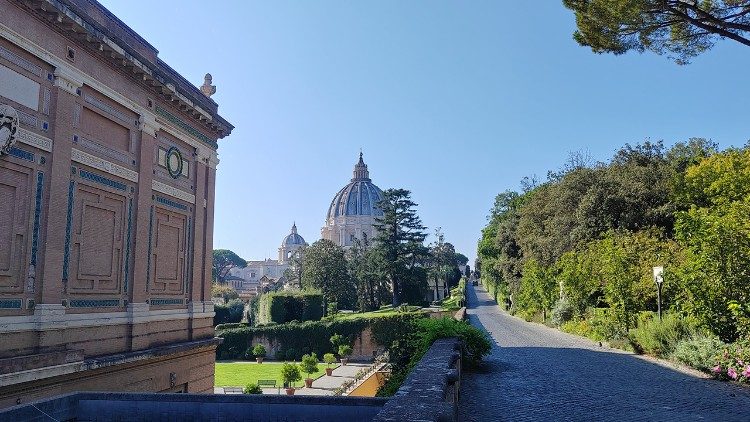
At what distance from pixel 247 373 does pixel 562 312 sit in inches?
807

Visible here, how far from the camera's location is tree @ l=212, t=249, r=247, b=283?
5074 inches

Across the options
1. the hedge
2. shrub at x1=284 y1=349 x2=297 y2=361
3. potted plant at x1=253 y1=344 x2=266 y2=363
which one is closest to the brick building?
the hedge

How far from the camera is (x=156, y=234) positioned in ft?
48.2

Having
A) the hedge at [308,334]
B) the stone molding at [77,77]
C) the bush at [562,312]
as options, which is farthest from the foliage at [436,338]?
the hedge at [308,334]

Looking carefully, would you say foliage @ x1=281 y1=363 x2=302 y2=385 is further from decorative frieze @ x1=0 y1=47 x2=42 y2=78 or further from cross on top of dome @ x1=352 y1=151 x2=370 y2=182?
cross on top of dome @ x1=352 y1=151 x2=370 y2=182

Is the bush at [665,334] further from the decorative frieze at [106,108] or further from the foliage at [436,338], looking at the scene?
the decorative frieze at [106,108]

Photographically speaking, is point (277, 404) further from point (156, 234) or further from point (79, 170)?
point (156, 234)

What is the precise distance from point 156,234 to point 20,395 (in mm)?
5446

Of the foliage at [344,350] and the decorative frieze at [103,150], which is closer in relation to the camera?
the decorative frieze at [103,150]

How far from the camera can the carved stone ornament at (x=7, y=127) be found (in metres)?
9.83

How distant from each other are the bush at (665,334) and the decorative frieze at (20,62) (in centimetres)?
1558

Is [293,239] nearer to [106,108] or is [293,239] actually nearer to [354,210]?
[354,210]

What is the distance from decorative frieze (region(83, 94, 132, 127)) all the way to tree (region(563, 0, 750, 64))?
1092 centimetres

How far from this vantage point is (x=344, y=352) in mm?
41938
